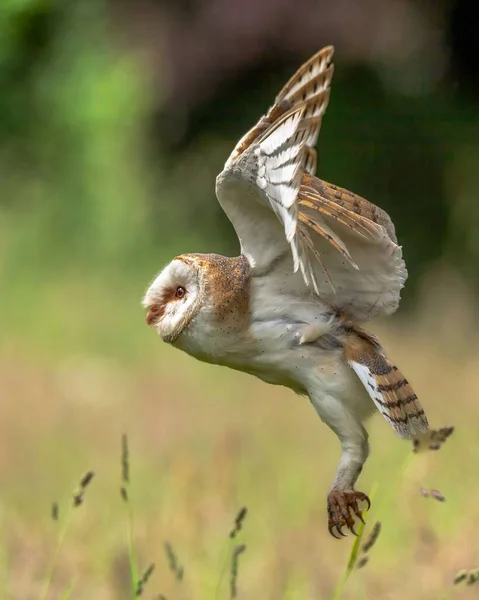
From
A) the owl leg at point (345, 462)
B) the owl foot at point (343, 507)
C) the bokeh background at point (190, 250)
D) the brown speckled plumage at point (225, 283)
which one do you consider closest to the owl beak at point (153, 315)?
the brown speckled plumage at point (225, 283)

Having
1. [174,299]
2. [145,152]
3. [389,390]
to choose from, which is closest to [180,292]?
[174,299]

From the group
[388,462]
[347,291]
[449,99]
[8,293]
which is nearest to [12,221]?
[8,293]

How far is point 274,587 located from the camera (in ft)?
12.0

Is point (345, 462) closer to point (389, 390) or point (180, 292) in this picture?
point (389, 390)

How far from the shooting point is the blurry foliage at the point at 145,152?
9.05 metres

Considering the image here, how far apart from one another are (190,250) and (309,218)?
7280 millimetres

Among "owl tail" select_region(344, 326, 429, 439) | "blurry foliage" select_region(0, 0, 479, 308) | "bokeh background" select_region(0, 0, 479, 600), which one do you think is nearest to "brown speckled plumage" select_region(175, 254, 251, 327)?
"owl tail" select_region(344, 326, 429, 439)

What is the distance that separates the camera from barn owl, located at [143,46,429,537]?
231 centimetres

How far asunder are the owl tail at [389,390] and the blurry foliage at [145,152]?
6603mm

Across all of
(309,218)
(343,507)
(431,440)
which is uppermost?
(309,218)

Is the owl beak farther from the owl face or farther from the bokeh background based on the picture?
the bokeh background

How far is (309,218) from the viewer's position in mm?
2273

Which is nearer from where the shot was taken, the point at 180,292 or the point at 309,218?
the point at 309,218

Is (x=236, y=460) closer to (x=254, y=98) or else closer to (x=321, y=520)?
(x=321, y=520)
